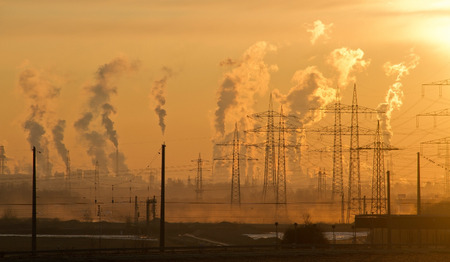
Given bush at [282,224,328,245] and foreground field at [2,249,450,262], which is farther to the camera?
bush at [282,224,328,245]

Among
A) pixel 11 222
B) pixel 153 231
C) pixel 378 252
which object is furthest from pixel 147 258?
pixel 11 222

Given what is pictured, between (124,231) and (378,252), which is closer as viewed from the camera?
(378,252)

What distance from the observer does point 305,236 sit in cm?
10112

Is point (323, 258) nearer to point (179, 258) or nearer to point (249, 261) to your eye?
point (249, 261)

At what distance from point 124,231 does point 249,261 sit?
289ft

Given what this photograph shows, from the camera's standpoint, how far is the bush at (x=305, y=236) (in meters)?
100

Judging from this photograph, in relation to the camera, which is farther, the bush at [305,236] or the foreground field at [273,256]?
the bush at [305,236]

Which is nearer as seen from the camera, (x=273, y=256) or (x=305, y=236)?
(x=273, y=256)

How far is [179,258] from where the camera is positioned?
74.6 meters

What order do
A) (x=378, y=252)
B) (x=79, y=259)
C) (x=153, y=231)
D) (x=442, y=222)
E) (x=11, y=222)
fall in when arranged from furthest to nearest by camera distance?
(x=11, y=222)
(x=153, y=231)
(x=442, y=222)
(x=378, y=252)
(x=79, y=259)

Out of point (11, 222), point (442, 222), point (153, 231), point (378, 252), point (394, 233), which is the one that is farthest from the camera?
point (11, 222)

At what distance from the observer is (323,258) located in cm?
7575

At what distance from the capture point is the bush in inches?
3957

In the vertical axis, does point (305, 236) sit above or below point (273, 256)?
above
